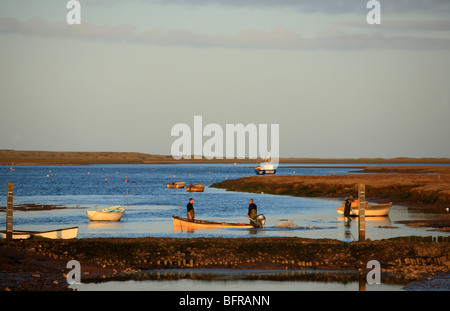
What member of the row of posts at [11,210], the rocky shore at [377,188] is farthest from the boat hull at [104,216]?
the rocky shore at [377,188]

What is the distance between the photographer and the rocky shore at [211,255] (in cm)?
2591

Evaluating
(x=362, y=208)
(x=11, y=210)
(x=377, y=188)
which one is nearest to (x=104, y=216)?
(x=11, y=210)

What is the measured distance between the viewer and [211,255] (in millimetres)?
28391

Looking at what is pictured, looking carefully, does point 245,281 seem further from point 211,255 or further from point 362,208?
point 362,208

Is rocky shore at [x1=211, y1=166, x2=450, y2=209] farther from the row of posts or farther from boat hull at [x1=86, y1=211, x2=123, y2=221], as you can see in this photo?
the row of posts

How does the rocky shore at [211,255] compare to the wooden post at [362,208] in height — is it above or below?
below

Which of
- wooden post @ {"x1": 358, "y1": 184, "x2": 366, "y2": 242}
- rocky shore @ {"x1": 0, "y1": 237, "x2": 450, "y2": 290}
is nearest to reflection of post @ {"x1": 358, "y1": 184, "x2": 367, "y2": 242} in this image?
wooden post @ {"x1": 358, "y1": 184, "x2": 366, "y2": 242}

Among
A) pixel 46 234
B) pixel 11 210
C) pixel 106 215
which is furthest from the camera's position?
pixel 106 215

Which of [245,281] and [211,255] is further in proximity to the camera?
[211,255]

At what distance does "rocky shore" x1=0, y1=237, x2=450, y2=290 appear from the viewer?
1020 inches

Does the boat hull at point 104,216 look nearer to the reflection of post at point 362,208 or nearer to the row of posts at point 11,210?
the row of posts at point 11,210
